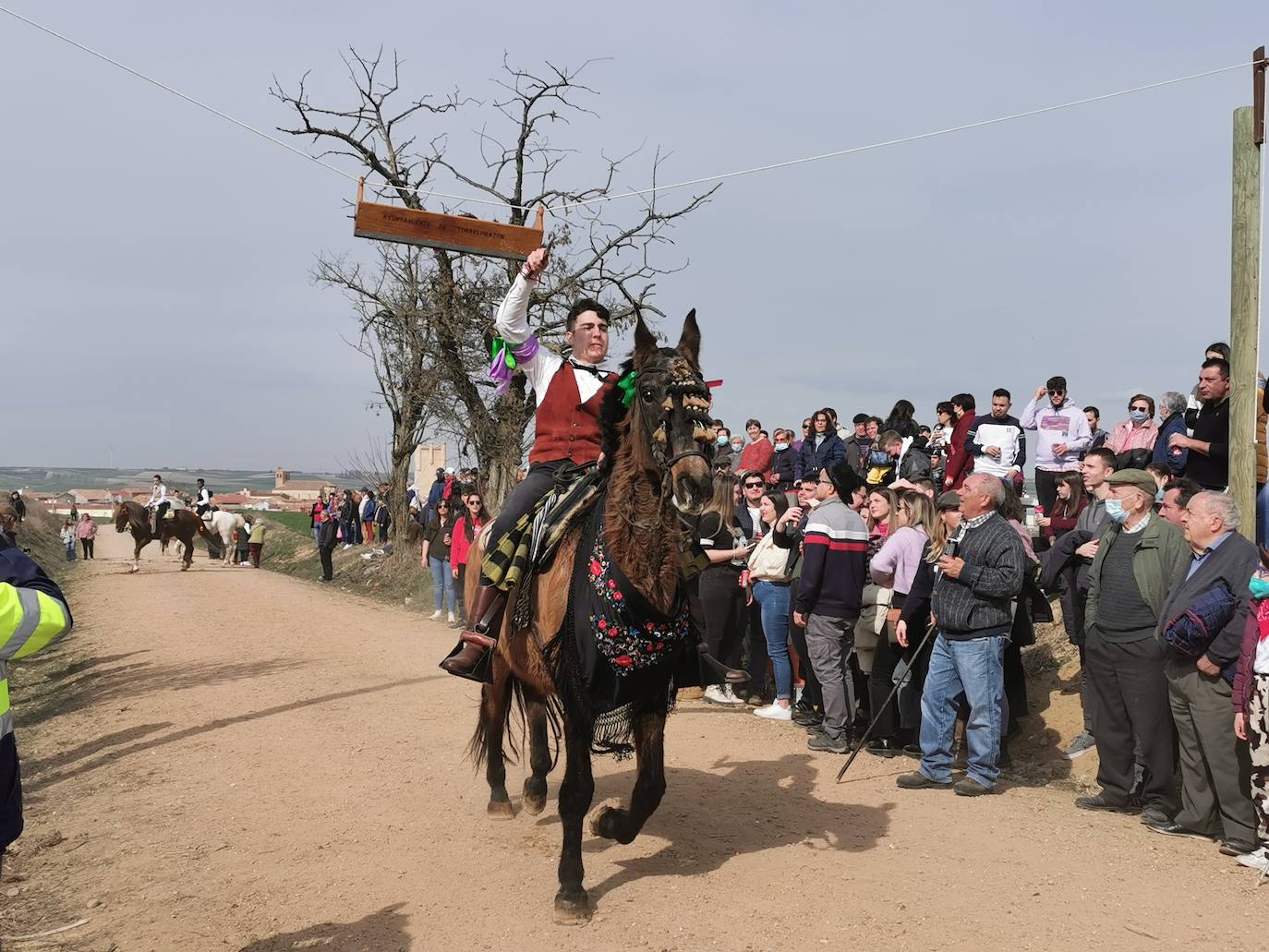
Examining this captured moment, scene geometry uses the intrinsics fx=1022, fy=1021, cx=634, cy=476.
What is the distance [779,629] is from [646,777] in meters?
4.77

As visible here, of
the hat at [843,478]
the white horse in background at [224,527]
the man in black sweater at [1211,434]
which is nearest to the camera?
the man in black sweater at [1211,434]

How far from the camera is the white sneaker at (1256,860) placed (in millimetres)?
5879

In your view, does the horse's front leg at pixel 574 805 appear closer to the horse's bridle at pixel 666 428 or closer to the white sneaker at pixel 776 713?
the horse's bridle at pixel 666 428

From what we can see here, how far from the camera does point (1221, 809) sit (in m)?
6.39

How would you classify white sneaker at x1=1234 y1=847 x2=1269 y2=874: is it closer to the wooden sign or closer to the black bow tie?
the black bow tie

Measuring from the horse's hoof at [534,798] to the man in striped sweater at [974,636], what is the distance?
272 cm

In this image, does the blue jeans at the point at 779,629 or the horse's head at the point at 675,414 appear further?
the blue jeans at the point at 779,629

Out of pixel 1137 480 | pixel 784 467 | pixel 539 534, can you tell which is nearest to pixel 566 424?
pixel 539 534

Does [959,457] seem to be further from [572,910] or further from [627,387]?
[572,910]

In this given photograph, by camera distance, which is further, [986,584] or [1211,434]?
[1211,434]

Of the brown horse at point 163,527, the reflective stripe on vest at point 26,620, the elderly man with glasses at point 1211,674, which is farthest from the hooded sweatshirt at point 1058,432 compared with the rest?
the brown horse at point 163,527

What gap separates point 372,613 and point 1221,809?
15561 mm

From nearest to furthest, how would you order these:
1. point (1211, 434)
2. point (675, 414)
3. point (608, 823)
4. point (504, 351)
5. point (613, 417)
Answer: point (675, 414) < point (613, 417) < point (608, 823) < point (504, 351) < point (1211, 434)

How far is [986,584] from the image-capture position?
7.55 meters
